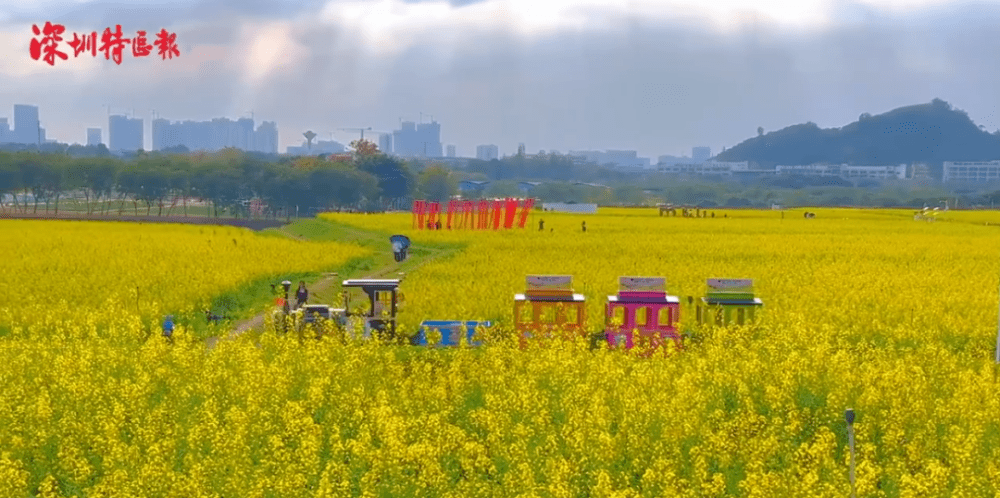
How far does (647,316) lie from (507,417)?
7646 mm

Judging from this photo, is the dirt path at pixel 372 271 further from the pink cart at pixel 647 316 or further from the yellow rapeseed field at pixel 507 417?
the pink cart at pixel 647 316

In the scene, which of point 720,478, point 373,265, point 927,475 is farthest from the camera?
point 373,265

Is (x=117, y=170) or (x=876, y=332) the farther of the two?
(x=117, y=170)

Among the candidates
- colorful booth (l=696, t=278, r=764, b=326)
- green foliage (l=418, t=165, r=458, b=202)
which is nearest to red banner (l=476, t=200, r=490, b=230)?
colorful booth (l=696, t=278, r=764, b=326)

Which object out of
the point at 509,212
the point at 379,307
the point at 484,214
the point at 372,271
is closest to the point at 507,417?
the point at 379,307

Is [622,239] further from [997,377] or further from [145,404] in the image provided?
[145,404]

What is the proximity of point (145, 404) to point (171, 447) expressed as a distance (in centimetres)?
223

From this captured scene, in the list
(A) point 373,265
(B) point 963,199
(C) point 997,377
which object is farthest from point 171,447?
(B) point 963,199

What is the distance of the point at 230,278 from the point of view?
93.7ft

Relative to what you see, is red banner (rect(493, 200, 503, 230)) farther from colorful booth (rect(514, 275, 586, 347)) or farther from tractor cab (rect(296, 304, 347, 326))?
tractor cab (rect(296, 304, 347, 326))

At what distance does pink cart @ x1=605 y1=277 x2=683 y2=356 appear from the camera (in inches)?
Result: 734

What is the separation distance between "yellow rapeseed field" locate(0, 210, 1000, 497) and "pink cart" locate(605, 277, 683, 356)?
2.62 feet

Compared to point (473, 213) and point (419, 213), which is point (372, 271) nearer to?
point (473, 213)

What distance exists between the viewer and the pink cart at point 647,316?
61.1ft
